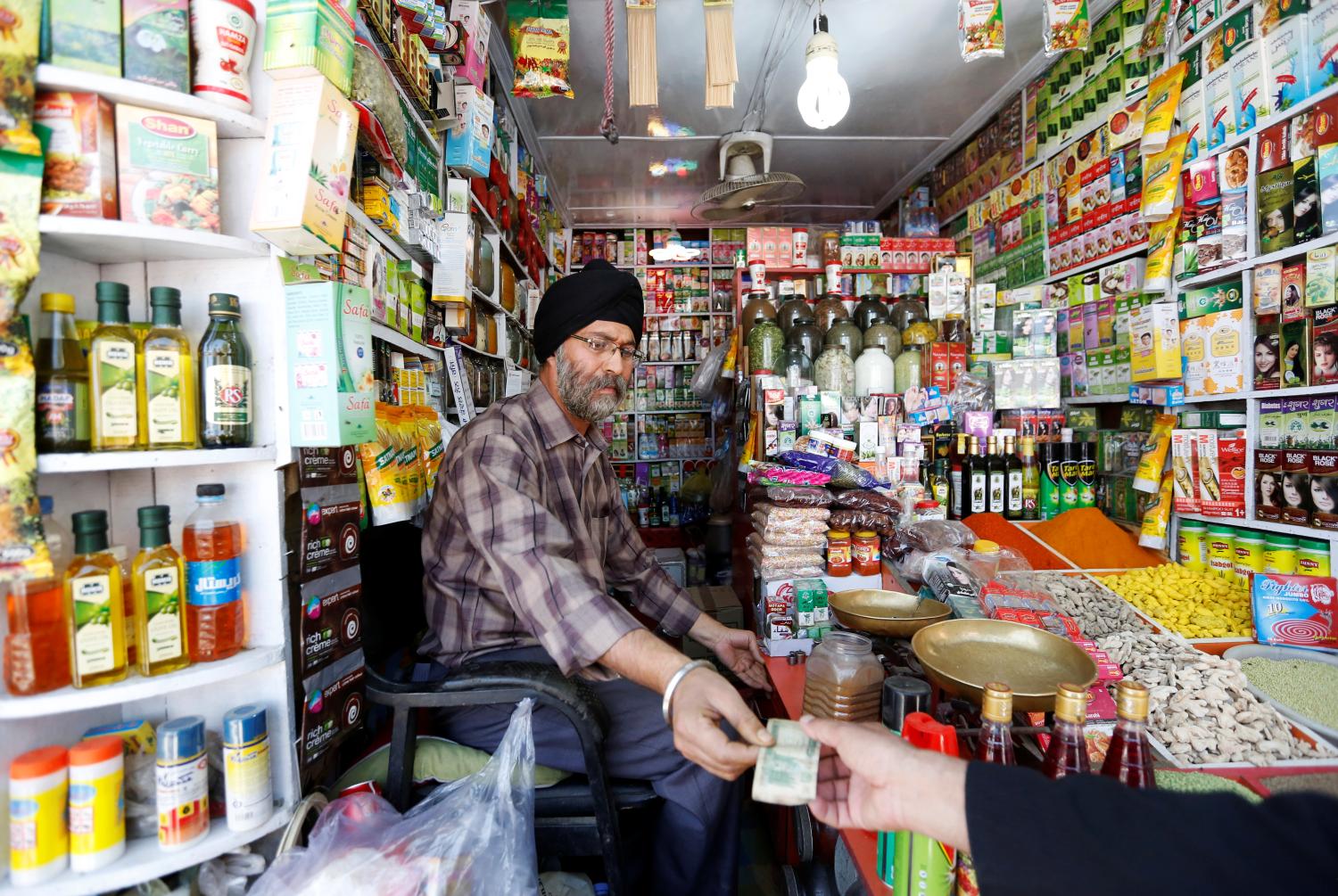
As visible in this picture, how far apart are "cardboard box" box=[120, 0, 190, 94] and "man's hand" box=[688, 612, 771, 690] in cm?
162

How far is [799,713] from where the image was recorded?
156 cm

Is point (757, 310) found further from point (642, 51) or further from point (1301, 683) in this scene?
point (1301, 683)

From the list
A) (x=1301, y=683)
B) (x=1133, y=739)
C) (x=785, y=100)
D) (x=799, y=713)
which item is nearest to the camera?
(x=1133, y=739)

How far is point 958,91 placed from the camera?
3969 millimetres

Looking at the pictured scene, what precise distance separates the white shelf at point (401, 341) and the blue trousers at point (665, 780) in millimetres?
1035

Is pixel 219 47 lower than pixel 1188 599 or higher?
higher

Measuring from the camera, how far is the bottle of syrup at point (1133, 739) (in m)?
0.86

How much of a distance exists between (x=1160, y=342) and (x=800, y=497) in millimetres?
1824

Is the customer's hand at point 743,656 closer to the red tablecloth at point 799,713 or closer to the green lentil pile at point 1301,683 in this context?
the red tablecloth at point 799,713

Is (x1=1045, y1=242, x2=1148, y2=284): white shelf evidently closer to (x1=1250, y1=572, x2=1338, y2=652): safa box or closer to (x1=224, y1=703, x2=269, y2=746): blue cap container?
(x1=1250, y1=572, x2=1338, y2=652): safa box

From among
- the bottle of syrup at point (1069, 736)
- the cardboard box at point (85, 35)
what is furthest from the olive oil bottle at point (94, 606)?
the bottle of syrup at point (1069, 736)

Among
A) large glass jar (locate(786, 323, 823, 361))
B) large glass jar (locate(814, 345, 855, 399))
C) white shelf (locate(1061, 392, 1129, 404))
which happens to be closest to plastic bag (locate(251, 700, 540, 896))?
large glass jar (locate(814, 345, 855, 399))

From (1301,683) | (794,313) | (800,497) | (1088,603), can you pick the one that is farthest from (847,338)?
(1301,683)

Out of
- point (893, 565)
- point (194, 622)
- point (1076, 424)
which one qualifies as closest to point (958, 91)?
point (1076, 424)
